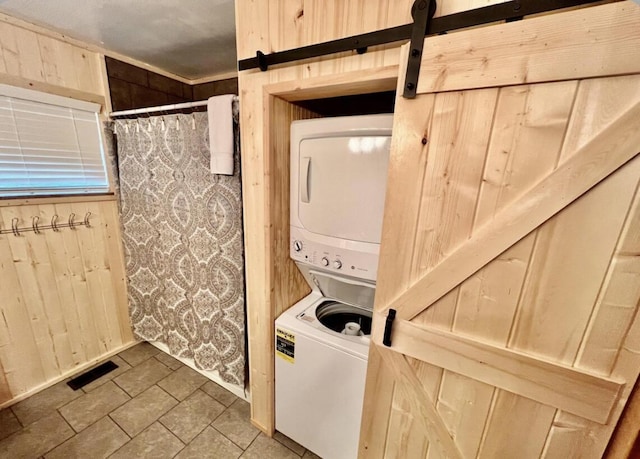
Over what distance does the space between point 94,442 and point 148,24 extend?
2459mm

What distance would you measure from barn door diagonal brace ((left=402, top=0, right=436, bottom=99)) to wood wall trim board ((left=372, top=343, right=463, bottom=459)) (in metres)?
0.92

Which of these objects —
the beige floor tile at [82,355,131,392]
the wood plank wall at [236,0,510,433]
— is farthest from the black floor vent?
the wood plank wall at [236,0,510,433]

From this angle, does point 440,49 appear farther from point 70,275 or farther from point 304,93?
point 70,275

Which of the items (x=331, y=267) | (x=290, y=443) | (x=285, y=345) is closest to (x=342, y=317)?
(x=285, y=345)

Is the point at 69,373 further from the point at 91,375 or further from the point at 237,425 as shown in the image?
the point at 237,425

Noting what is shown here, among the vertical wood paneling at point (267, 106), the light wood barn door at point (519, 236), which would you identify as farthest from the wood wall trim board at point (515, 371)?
the vertical wood paneling at point (267, 106)

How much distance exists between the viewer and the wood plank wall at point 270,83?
864 mm

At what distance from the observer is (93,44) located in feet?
5.79

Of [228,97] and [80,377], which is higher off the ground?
[228,97]

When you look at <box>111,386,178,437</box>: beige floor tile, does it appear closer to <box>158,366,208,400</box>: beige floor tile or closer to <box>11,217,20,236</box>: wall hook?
<box>158,366,208,400</box>: beige floor tile

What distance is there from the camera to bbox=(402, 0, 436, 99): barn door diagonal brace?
0.73 m

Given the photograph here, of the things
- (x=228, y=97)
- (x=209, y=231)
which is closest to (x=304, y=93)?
(x=228, y=97)

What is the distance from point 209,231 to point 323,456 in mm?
1434

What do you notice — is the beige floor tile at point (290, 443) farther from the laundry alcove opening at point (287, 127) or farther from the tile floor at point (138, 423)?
the laundry alcove opening at point (287, 127)
